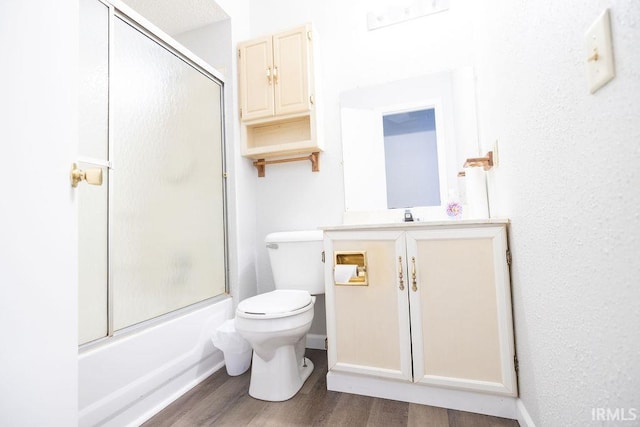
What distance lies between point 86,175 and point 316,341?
170 centimetres

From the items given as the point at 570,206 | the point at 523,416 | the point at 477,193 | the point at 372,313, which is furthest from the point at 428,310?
the point at 570,206

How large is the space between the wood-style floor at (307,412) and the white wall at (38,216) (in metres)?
0.71

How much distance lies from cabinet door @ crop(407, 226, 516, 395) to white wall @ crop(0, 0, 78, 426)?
119 centimetres

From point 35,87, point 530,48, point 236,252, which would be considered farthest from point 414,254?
point 35,87

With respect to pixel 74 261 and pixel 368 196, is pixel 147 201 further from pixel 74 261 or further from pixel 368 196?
pixel 368 196

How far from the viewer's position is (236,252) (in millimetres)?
2004

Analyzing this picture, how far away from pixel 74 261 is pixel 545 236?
49.1 inches

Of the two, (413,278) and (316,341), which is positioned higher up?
(413,278)

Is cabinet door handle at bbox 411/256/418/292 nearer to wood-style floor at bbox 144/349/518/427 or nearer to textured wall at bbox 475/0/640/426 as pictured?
textured wall at bbox 475/0/640/426

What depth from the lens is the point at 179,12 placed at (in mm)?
1978

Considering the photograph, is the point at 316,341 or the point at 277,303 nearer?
the point at 277,303

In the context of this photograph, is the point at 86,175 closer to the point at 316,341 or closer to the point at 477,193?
the point at 477,193

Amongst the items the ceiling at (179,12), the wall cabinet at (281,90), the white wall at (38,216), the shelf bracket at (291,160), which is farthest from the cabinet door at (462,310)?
the ceiling at (179,12)

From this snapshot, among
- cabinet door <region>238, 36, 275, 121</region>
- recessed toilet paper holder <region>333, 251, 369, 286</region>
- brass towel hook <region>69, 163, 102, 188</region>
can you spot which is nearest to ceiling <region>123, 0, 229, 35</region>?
cabinet door <region>238, 36, 275, 121</region>
